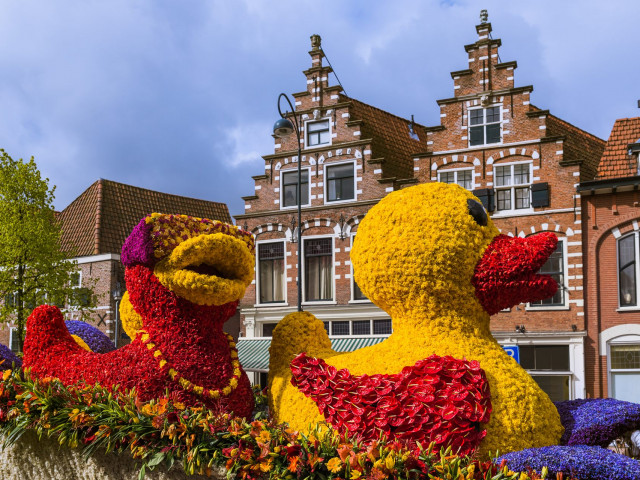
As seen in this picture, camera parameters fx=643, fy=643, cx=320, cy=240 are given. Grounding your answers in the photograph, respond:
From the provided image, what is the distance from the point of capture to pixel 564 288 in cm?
1488

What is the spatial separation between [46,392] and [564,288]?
42.0ft

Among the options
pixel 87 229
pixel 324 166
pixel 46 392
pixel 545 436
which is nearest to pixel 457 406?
pixel 545 436

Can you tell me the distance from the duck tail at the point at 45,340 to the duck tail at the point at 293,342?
167 centimetres

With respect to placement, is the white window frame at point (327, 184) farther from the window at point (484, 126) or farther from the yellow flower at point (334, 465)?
the yellow flower at point (334, 465)

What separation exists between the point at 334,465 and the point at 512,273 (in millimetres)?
1727

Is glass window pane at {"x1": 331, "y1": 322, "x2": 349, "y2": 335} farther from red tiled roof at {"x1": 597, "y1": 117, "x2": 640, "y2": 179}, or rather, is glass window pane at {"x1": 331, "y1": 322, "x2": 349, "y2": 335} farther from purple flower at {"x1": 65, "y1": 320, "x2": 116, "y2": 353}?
purple flower at {"x1": 65, "y1": 320, "x2": 116, "y2": 353}

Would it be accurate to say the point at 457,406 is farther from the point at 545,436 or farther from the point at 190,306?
the point at 190,306

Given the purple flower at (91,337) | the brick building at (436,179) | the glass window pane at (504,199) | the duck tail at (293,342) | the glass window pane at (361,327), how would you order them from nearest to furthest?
the duck tail at (293,342) < the purple flower at (91,337) < the brick building at (436,179) < the glass window pane at (504,199) < the glass window pane at (361,327)

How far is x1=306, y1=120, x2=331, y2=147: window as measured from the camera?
17.9 metres

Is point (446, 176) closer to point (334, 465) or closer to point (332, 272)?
point (332, 272)

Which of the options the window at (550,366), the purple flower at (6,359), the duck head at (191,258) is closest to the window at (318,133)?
the window at (550,366)

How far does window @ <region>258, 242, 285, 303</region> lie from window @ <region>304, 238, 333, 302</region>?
724 mm

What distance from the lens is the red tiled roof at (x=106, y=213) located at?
20688 mm

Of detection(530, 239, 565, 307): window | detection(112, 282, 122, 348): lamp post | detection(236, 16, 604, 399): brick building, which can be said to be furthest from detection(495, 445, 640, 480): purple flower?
detection(112, 282, 122, 348): lamp post
